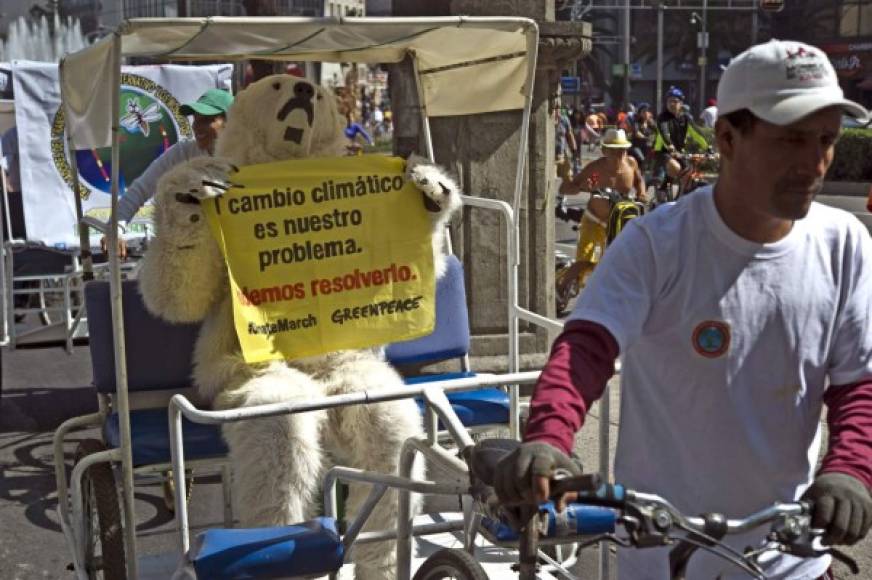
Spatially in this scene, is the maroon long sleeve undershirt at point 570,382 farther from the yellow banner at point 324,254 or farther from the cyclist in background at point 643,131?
the cyclist in background at point 643,131

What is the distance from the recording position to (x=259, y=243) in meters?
4.77

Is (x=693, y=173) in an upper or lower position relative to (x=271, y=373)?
lower

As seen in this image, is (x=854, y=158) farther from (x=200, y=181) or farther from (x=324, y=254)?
(x=200, y=181)

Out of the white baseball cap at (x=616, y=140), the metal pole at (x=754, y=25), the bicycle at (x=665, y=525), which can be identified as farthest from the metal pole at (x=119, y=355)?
the metal pole at (x=754, y=25)

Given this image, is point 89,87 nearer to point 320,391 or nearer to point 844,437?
point 320,391

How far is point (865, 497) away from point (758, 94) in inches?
29.0

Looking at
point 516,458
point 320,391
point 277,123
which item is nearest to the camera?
point 516,458

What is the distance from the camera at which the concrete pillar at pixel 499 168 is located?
7.39m

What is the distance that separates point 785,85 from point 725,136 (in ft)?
0.58

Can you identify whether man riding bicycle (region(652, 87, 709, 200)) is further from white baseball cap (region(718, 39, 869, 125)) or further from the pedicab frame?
white baseball cap (region(718, 39, 869, 125))

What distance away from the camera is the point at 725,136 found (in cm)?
248

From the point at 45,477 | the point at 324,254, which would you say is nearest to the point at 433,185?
the point at 324,254

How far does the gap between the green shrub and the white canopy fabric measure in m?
17.4

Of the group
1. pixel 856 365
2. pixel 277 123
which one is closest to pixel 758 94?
pixel 856 365
